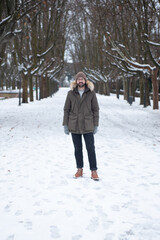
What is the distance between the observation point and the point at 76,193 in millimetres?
4539

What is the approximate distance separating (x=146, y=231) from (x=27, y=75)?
22.8 m

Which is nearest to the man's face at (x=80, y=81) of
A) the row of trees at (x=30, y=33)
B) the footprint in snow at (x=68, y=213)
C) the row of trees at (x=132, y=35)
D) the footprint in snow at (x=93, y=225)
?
the footprint in snow at (x=68, y=213)

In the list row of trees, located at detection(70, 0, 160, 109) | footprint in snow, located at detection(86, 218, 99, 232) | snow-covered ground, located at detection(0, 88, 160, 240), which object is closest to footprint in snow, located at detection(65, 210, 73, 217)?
snow-covered ground, located at detection(0, 88, 160, 240)

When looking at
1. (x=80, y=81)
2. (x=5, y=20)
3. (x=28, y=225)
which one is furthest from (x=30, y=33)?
(x=28, y=225)

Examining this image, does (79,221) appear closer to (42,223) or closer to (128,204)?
(42,223)

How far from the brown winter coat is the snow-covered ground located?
1026 millimetres

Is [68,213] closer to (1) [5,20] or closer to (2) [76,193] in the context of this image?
(2) [76,193]

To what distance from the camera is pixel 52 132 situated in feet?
35.5

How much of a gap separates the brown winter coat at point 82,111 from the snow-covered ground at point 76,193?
1.03 m

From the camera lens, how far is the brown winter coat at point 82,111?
5023 mm

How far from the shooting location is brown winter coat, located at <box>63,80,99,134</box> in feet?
16.5

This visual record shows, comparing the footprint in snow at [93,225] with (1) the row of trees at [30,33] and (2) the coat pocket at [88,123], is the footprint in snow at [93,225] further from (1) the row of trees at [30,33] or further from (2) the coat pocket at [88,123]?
(1) the row of trees at [30,33]

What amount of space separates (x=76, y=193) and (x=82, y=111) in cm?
145

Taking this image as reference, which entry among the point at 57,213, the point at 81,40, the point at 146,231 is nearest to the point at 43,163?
the point at 57,213
